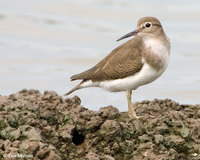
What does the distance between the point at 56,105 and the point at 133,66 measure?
Result: 5.21ft

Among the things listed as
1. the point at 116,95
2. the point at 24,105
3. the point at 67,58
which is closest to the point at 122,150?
the point at 24,105

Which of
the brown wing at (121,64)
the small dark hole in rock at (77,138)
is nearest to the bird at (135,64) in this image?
the brown wing at (121,64)

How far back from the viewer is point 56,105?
1077 centimetres

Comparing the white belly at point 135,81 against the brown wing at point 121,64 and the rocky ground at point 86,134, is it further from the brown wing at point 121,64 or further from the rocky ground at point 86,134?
the rocky ground at point 86,134

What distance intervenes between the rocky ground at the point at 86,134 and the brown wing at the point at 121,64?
1033mm

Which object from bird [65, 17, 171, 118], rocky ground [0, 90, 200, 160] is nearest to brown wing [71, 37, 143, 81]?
bird [65, 17, 171, 118]

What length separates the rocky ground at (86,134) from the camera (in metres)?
9.02

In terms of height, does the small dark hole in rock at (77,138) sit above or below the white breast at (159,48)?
below

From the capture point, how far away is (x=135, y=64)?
11.4 metres

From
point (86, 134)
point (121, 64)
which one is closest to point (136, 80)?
point (121, 64)

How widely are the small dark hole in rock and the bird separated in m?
1.48

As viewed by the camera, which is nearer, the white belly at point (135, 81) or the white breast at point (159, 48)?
the white belly at point (135, 81)

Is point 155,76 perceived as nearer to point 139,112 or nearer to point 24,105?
point 139,112

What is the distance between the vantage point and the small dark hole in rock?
32.0 feet
